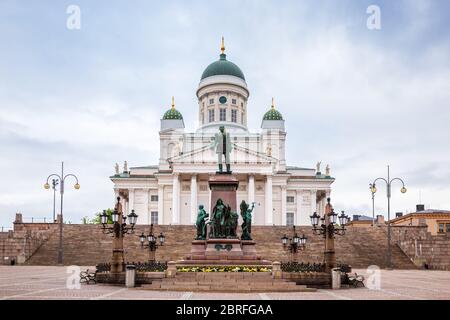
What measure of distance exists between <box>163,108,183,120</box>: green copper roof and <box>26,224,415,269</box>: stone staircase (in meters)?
43.2

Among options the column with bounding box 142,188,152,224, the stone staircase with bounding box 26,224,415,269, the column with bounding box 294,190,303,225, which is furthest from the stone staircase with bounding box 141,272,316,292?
the column with bounding box 142,188,152,224

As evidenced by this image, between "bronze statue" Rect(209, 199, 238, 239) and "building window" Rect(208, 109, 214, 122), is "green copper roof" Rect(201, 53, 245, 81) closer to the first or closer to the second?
"building window" Rect(208, 109, 214, 122)

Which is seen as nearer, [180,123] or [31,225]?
[31,225]

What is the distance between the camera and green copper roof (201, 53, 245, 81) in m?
98.8

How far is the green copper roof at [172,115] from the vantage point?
10050cm

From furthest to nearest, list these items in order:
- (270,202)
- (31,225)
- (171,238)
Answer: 1. (270,202)
2. (31,225)
3. (171,238)

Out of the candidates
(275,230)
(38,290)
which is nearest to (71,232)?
(275,230)

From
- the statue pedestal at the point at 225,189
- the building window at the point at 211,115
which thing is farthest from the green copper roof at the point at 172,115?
the statue pedestal at the point at 225,189

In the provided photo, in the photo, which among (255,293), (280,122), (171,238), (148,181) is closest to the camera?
(255,293)

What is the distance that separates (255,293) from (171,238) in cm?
3590

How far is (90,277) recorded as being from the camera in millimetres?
26031

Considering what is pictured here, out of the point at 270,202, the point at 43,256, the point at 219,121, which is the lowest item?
the point at 43,256

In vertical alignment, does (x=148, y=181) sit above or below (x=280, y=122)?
below

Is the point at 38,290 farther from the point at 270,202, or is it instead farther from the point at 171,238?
the point at 270,202
